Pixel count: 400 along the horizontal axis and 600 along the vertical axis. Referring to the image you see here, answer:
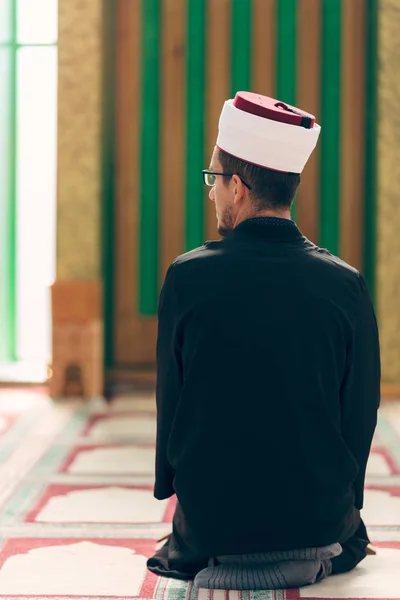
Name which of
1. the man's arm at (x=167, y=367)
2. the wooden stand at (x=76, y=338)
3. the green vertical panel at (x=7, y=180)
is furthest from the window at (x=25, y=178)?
the man's arm at (x=167, y=367)

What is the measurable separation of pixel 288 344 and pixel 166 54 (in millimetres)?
3379

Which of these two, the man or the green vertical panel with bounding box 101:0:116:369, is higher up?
the green vertical panel with bounding box 101:0:116:369

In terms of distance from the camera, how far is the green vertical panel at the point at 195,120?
5.15 meters

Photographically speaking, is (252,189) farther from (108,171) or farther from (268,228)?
(108,171)

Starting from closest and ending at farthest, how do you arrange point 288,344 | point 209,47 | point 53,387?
point 288,344, point 53,387, point 209,47

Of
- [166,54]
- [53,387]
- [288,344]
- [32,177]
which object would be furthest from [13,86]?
[288,344]

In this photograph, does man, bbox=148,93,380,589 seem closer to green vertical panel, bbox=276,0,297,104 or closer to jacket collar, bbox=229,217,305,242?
jacket collar, bbox=229,217,305,242

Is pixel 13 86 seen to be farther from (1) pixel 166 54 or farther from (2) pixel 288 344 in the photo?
(2) pixel 288 344

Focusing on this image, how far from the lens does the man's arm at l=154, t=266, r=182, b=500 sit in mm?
2207

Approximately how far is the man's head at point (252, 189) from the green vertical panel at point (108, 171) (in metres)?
3.00

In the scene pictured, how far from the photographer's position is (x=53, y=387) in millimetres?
4828

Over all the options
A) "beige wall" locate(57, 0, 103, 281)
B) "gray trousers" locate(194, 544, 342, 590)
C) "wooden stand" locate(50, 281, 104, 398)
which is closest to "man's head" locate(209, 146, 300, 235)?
"gray trousers" locate(194, 544, 342, 590)

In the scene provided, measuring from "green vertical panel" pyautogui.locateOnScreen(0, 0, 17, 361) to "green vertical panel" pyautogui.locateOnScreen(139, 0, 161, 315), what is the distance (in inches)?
27.9

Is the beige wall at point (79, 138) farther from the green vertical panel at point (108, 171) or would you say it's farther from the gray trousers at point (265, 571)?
the gray trousers at point (265, 571)
